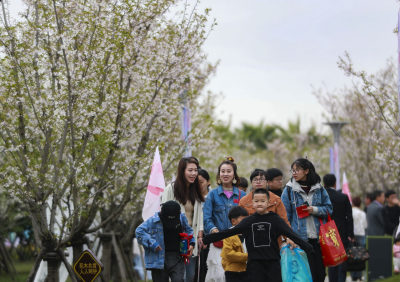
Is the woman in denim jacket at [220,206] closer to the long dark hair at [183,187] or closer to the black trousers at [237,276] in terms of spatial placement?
the long dark hair at [183,187]

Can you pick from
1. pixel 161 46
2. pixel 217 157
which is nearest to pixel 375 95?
pixel 161 46

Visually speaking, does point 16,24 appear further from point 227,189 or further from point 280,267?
point 280,267

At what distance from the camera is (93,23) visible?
11.3 m

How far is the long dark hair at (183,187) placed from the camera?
10.0m

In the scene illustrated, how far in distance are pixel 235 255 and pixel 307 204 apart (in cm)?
135

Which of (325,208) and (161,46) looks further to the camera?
(161,46)

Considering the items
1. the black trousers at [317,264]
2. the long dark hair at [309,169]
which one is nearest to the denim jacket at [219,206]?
the long dark hair at [309,169]

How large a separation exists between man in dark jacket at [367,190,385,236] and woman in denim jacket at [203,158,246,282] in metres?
8.29

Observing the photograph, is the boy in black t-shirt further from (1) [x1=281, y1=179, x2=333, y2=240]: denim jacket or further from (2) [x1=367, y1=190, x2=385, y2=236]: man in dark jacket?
(2) [x1=367, y1=190, x2=385, y2=236]: man in dark jacket

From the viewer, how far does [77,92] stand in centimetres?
1095

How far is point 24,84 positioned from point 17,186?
5.24 feet

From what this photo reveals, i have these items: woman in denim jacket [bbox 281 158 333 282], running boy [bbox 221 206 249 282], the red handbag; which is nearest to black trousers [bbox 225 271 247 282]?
running boy [bbox 221 206 249 282]

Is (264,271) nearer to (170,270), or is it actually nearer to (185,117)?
(170,270)

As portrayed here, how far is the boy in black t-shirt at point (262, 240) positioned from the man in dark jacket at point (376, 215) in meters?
9.60
